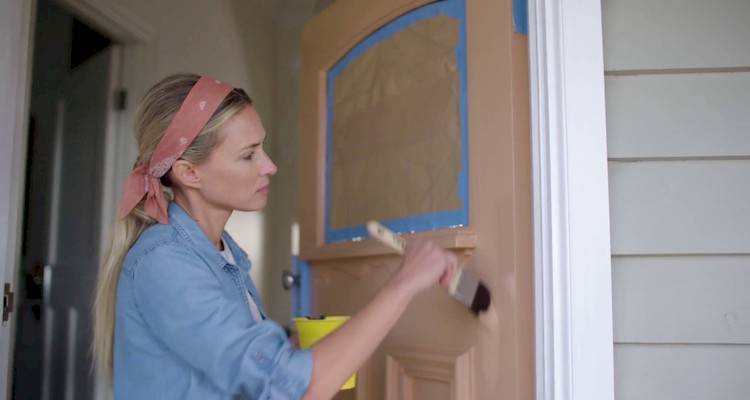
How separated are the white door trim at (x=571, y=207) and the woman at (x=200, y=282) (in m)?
0.19

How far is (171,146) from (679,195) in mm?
873

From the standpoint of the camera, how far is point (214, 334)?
98cm

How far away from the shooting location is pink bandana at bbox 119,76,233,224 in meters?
1.15

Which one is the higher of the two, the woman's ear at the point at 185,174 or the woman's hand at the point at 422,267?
the woman's ear at the point at 185,174

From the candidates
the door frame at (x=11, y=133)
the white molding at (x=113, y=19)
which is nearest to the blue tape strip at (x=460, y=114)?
the door frame at (x=11, y=133)

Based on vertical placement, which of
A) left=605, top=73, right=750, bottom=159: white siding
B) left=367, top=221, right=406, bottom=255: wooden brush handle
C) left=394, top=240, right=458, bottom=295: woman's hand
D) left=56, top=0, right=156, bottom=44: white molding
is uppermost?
left=56, top=0, right=156, bottom=44: white molding

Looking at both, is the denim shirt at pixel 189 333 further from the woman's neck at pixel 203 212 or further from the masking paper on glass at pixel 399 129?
the masking paper on glass at pixel 399 129

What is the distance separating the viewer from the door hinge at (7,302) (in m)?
1.63

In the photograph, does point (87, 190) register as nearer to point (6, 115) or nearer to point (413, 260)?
point (6, 115)

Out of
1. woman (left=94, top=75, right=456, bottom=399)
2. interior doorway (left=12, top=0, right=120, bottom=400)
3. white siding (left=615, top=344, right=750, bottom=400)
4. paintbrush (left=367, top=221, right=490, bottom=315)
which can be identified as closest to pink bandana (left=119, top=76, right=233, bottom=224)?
woman (left=94, top=75, right=456, bottom=399)

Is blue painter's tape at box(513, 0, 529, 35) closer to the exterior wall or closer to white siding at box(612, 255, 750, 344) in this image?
the exterior wall

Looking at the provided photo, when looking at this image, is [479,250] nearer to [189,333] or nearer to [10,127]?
[189,333]

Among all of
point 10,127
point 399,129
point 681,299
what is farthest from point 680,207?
point 10,127

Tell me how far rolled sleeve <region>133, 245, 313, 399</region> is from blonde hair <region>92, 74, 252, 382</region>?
157mm
